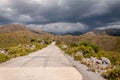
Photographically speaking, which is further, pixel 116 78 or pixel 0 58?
pixel 0 58

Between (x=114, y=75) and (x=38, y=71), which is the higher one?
(x=114, y=75)

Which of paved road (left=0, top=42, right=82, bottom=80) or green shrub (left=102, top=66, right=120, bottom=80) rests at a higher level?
green shrub (left=102, top=66, right=120, bottom=80)

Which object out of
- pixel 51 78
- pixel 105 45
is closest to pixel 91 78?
pixel 51 78

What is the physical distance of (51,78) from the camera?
1430 centimetres

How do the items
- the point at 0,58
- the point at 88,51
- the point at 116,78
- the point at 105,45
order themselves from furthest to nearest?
the point at 105,45 → the point at 88,51 → the point at 0,58 → the point at 116,78

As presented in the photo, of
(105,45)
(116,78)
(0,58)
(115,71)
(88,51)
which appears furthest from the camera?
(105,45)

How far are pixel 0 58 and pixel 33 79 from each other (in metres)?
14.3

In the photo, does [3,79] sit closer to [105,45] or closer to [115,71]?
[115,71]

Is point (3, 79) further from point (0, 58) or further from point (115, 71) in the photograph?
point (0, 58)

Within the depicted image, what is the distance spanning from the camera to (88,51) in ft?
129

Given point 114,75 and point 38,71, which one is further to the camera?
point 38,71

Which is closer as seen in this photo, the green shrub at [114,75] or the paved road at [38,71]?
the green shrub at [114,75]

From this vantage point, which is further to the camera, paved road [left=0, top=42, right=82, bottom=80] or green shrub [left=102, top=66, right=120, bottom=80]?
paved road [left=0, top=42, right=82, bottom=80]

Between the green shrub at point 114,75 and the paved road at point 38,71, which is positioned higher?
the green shrub at point 114,75
